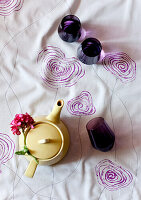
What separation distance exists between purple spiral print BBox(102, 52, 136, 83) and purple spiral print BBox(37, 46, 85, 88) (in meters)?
0.09

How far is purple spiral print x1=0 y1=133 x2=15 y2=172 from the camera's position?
82 centimetres

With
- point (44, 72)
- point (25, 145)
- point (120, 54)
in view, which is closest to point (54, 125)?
point (25, 145)

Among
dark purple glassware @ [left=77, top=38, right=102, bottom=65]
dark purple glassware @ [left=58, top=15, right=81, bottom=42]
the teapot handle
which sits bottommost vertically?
the teapot handle

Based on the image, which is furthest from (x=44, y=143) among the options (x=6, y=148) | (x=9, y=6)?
(x=9, y=6)

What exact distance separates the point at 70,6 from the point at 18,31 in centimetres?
19

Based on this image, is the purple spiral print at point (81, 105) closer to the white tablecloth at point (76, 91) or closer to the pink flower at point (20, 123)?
the white tablecloth at point (76, 91)

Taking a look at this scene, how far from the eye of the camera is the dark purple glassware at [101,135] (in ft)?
2.60

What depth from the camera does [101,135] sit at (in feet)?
2.59

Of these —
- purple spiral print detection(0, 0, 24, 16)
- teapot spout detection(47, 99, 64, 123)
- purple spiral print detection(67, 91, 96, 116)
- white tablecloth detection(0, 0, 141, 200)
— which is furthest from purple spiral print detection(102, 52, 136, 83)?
purple spiral print detection(0, 0, 24, 16)

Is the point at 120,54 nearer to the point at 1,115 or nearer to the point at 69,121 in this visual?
the point at 69,121

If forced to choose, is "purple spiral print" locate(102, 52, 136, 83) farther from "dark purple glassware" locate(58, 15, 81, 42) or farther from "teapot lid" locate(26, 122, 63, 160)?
"teapot lid" locate(26, 122, 63, 160)

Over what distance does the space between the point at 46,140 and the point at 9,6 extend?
47 centimetres

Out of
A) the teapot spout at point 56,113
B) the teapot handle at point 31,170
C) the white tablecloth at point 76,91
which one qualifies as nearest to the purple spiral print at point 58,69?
the white tablecloth at point 76,91

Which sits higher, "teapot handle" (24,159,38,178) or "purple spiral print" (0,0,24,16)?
"purple spiral print" (0,0,24,16)
